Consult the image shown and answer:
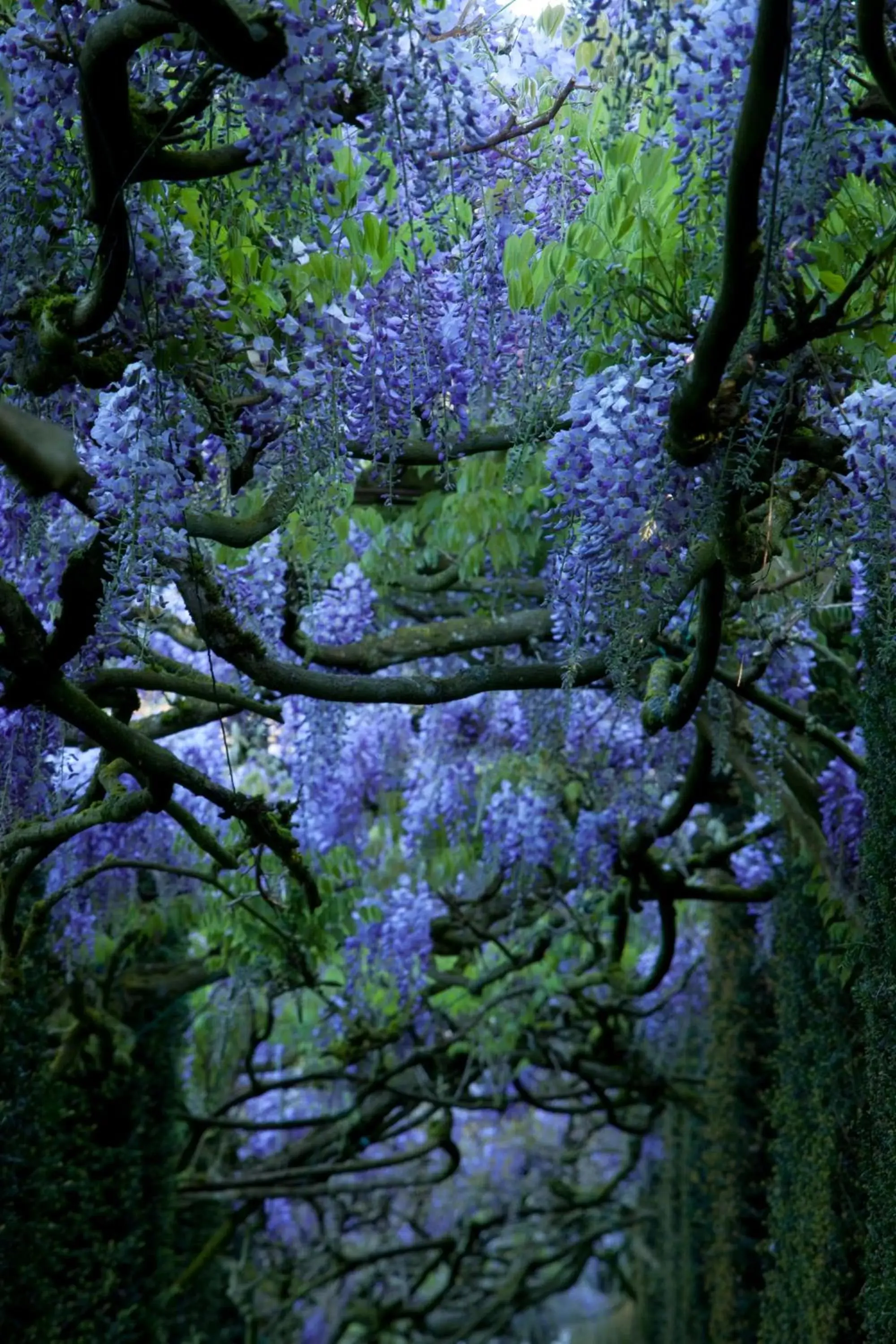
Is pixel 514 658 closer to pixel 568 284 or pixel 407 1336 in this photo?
pixel 568 284

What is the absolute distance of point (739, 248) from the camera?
116 inches

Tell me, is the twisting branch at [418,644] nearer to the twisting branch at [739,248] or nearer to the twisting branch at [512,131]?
the twisting branch at [512,131]

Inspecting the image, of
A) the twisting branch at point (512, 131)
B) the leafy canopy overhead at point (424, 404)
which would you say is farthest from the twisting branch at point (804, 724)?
the twisting branch at point (512, 131)

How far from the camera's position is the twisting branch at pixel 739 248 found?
269cm

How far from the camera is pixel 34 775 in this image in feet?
16.4

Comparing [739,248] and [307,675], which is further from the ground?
[739,248]

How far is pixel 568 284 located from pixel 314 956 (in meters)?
4.67

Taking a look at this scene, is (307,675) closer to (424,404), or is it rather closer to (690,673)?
(424,404)

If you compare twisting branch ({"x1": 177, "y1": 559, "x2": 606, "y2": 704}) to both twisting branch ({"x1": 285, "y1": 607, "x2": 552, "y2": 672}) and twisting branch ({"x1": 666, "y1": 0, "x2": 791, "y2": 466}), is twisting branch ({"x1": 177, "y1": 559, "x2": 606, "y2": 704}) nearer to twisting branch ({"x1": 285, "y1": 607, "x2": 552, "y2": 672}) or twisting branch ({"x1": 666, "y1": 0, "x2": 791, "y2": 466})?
twisting branch ({"x1": 666, "y1": 0, "x2": 791, "y2": 466})

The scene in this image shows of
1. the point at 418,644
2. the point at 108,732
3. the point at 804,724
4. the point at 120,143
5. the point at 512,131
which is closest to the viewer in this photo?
the point at 120,143

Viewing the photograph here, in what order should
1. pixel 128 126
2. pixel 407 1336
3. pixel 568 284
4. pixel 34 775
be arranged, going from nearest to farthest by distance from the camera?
pixel 128 126
pixel 568 284
pixel 34 775
pixel 407 1336

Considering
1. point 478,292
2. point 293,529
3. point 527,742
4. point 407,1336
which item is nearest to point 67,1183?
point 527,742

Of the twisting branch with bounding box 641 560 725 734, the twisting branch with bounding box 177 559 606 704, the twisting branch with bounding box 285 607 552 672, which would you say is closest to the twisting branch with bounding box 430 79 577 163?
the twisting branch with bounding box 641 560 725 734

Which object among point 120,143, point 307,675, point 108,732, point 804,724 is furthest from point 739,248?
point 804,724
